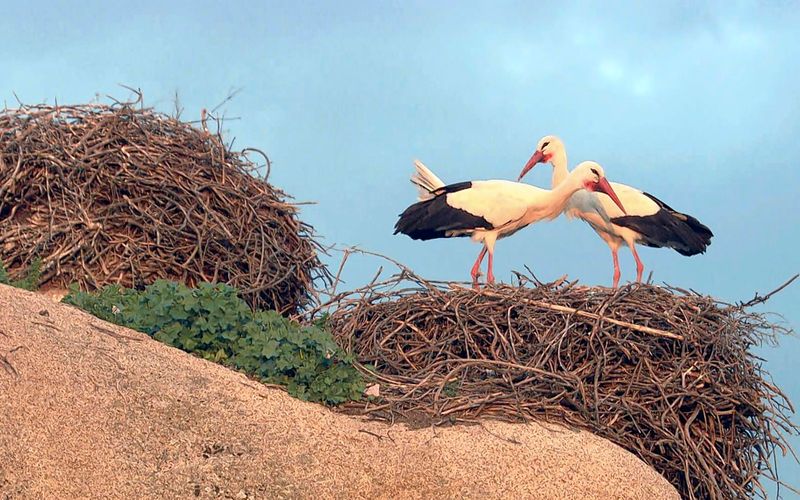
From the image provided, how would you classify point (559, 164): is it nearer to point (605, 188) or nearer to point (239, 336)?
point (605, 188)

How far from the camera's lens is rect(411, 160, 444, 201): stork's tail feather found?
1153 cm

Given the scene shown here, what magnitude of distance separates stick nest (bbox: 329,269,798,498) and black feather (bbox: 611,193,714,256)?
2.59 meters

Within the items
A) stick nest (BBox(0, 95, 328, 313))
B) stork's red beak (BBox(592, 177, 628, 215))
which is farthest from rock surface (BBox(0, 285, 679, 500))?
stork's red beak (BBox(592, 177, 628, 215))

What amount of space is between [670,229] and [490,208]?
6.83ft

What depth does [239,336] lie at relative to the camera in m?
7.18

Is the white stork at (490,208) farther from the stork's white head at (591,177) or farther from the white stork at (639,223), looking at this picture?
the white stork at (639,223)

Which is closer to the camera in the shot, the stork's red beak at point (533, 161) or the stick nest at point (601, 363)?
the stick nest at point (601, 363)

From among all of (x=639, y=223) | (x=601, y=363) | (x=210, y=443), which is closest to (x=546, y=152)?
(x=639, y=223)

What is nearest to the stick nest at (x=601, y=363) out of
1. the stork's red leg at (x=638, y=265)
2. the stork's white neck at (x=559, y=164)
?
the stork's red leg at (x=638, y=265)

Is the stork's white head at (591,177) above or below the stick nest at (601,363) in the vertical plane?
above

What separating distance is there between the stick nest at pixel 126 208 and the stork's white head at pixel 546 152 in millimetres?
3480

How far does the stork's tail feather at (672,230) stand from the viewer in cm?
1120

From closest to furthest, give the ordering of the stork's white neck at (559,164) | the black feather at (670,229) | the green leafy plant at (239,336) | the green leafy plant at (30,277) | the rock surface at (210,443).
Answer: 1. the rock surface at (210,443)
2. the green leafy plant at (239,336)
3. the green leafy plant at (30,277)
4. the black feather at (670,229)
5. the stork's white neck at (559,164)

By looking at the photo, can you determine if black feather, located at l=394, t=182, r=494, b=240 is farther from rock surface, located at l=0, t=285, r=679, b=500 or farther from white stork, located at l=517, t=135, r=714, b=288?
rock surface, located at l=0, t=285, r=679, b=500
